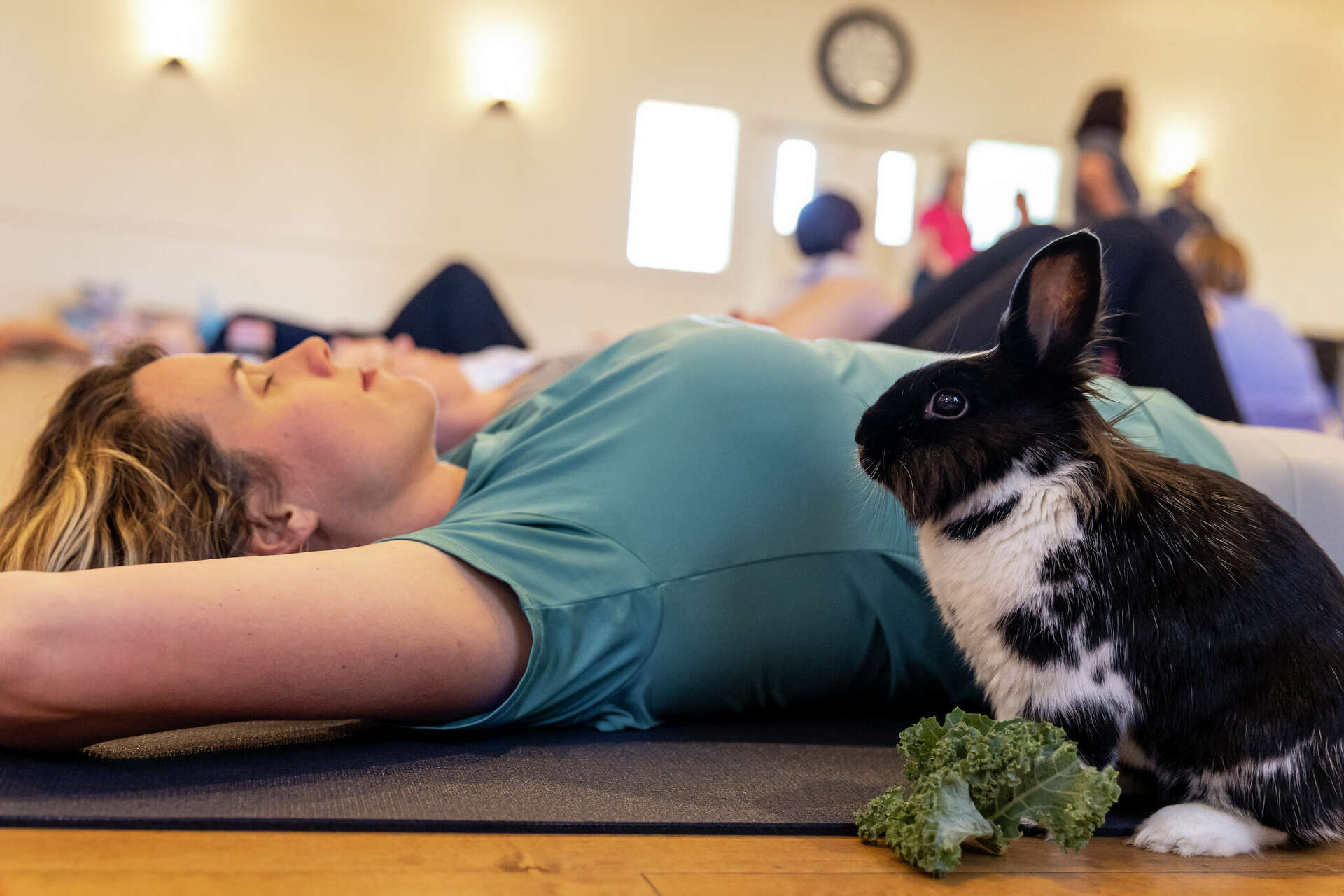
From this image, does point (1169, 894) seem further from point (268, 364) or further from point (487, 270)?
point (487, 270)

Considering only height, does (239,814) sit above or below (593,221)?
below

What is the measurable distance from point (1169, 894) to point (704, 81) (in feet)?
23.9

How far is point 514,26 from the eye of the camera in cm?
716

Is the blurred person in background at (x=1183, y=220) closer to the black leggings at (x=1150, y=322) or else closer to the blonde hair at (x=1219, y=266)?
the blonde hair at (x=1219, y=266)

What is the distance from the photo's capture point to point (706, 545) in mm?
1115

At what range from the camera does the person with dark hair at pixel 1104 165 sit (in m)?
3.71

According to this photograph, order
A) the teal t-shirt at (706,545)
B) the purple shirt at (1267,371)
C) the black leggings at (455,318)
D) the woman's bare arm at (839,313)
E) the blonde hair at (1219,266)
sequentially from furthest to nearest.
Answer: the blonde hair at (1219,266) < the black leggings at (455,318) < the purple shirt at (1267,371) < the woman's bare arm at (839,313) < the teal t-shirt at (706,545)

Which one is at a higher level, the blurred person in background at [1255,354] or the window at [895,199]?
the window at [895,199]

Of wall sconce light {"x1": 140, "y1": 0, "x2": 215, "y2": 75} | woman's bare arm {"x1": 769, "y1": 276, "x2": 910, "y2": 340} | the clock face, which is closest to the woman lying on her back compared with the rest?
woman's bare arm {"x1": 769, "y1": 276, "x2": 910, "y2": 340}

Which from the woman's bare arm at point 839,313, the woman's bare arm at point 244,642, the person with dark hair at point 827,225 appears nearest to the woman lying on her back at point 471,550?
the woman's bare arm at point 244,642

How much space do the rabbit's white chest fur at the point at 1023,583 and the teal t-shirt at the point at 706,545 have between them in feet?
0.80

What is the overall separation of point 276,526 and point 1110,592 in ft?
3.06

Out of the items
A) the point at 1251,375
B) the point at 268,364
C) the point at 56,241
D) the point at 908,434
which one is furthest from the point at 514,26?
the point at 908,434

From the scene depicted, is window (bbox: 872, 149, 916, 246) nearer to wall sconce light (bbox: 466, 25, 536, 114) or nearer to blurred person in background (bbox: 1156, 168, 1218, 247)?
wall sconce light (bbox: 466, 25, 536, 114)
